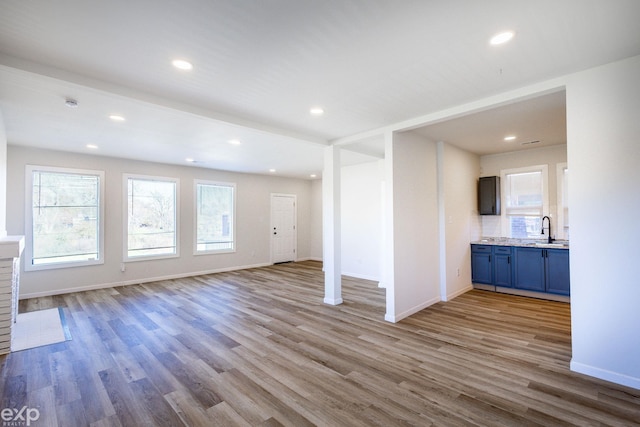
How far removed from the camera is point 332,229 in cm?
480

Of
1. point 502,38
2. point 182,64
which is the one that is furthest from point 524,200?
point 182,64

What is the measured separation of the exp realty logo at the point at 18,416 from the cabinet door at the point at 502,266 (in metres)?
6.14

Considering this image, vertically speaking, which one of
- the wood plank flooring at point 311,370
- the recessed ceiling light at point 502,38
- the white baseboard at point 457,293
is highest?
the recessed ceiling light at point 502,38

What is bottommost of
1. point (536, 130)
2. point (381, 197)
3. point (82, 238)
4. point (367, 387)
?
point (367, 387)

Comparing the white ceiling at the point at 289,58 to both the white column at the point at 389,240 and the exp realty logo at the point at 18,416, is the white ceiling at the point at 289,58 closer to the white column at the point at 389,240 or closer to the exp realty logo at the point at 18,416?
the white column at the point at 389,240

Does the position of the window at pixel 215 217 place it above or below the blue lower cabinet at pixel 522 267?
above

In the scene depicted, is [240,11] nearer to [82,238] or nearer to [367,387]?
[367,387]

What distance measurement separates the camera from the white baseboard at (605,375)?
239 centimetres

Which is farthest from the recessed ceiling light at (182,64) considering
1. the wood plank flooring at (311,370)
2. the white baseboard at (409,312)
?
the white baseboard at (409,312)

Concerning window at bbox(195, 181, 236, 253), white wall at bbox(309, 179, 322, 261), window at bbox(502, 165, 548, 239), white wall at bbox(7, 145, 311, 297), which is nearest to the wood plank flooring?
white wall at bbox(7, 145, 311, 297)

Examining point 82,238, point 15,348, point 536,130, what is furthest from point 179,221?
point 536,130

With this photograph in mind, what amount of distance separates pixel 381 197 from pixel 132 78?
187 inches

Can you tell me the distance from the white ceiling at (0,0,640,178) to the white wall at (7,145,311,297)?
1.78 meters

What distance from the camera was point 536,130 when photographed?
14.0 ft
